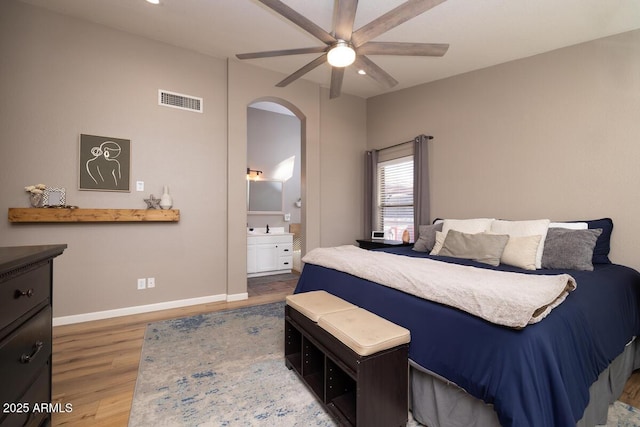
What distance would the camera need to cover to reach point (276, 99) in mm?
4051

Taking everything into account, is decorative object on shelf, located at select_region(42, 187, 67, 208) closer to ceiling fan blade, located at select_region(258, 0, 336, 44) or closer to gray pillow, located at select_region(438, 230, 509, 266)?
ceiling fan blade, located at select_region(258, 0, 336, 44)

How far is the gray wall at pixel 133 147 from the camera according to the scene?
8.87ft

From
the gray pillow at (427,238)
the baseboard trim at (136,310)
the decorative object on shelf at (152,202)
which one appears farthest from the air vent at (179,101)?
the gray pillow at (427,238)

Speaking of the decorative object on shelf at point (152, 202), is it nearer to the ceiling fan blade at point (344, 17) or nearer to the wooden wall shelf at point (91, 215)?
the wooden wall shelf at point (91, 215)

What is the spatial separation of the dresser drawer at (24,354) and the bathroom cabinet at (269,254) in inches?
144

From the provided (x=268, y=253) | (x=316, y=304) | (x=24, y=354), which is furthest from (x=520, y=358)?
(x=268, y=253)

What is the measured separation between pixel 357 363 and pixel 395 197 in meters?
3.54

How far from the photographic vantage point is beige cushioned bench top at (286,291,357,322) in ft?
5.66

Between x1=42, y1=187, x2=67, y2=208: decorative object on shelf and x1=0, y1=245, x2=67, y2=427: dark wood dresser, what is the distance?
205 centimetres

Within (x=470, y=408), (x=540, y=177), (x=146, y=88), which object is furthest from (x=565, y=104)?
(x=146, y=88)

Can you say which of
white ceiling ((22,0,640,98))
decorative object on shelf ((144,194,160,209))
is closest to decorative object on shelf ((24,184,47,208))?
decorative object on shelf ((144,194,160,209))

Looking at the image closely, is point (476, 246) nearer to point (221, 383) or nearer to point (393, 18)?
point (393, 18)

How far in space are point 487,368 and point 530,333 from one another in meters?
0.23

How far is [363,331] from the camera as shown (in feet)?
4.66
